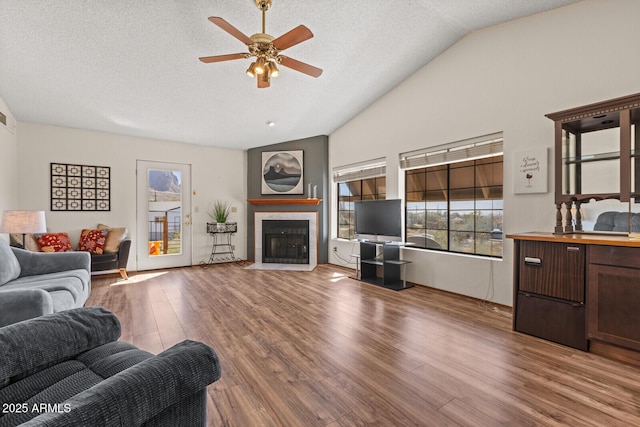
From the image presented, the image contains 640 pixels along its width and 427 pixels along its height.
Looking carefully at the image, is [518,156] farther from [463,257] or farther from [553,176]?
[463,257]

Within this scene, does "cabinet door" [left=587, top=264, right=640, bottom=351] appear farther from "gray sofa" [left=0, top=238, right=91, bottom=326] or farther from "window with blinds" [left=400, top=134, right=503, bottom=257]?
"gray sofa" [left=0, top=238, right=91, bottom=326]

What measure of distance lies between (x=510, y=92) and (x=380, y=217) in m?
2.22

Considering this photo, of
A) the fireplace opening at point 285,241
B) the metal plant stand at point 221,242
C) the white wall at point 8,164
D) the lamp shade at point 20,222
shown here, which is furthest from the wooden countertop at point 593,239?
the white wall at point 8,164

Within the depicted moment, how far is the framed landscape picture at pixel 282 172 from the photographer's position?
20.5 feet

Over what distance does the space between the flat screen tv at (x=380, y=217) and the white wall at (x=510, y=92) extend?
37 centimetres

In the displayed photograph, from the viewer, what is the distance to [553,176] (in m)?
3.02

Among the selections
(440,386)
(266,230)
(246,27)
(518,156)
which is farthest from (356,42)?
(266,230)

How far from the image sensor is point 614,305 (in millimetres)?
2189

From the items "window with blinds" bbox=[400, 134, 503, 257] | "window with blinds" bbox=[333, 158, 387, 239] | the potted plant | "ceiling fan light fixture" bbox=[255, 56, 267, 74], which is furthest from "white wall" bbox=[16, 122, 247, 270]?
"ceiling fan light fixture" bbox=[255, 56, 267, 74]

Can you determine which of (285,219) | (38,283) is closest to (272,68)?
(38,283)

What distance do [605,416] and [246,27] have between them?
3.89 m

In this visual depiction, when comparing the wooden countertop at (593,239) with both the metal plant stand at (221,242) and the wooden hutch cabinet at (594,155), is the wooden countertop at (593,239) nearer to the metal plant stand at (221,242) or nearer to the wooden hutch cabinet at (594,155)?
the wooden hutch cabinet at (594,155)

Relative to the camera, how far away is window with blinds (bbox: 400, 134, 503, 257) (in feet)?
12.2

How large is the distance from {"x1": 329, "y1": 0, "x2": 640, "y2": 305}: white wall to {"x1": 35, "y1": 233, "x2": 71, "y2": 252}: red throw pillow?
5028mm
